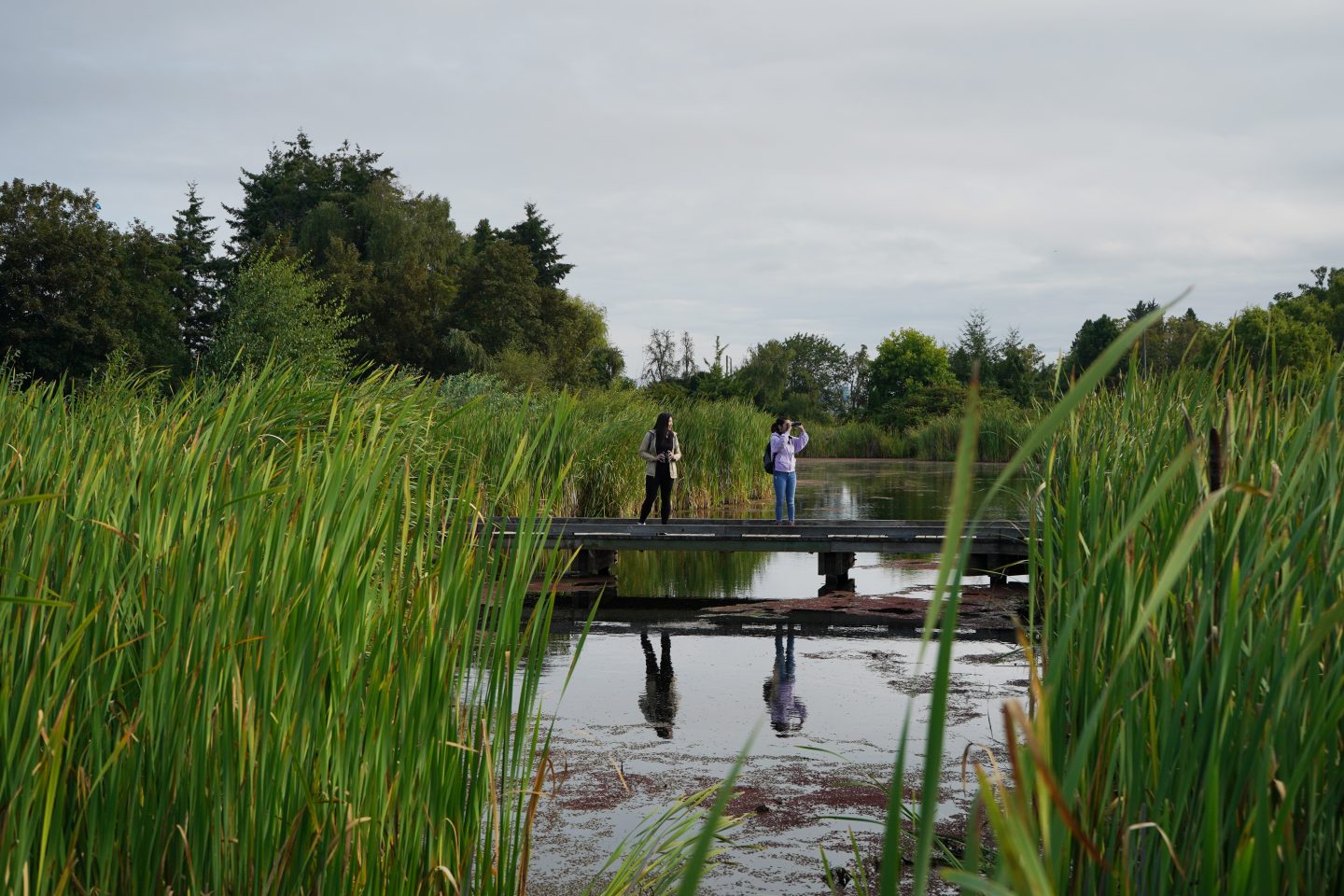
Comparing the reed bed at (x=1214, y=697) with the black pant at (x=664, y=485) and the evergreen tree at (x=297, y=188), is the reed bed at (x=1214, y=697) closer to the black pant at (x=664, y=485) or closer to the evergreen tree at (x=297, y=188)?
the black pant at (x=664, y=485)

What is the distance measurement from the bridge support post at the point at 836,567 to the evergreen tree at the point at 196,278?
28.3m

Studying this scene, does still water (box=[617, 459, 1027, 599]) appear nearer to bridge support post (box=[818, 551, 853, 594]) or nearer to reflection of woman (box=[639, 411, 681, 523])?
bridge support post (box=[818, 551, 853, 594])

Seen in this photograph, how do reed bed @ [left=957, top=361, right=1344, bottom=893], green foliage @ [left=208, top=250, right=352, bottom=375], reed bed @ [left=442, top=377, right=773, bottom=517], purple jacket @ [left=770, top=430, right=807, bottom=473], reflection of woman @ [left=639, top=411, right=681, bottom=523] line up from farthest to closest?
green foliage @ [left=208, top=250, right=352, bottom=375], reed bed @ [left=442, top=377, right=773, bottom=517], purple jacket @ [left=770, top=430, right=807, bottom=473], reflection of woman @ [left=639, top=411, right=681, bottom=523], reed bed @ [left=957, top=361, right=1344, bottom=893]

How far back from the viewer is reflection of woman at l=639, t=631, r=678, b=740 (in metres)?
7.16

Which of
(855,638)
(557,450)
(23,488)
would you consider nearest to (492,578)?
(23,488)

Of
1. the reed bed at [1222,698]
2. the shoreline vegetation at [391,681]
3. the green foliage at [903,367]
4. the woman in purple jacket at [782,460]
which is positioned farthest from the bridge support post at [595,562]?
the green foliage at [903,367]

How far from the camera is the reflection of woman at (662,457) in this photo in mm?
13945

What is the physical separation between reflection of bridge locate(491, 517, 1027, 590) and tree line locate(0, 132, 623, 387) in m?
5.78

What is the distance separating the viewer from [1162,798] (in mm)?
1774

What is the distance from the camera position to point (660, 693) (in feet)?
26.3

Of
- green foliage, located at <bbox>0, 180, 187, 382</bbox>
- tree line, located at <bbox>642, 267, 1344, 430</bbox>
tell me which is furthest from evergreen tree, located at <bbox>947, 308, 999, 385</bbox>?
green foliage, located at <bbox>0, 180, 187, 382</bbox>

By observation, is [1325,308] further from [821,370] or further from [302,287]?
[302,287]

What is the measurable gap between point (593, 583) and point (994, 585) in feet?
14.0

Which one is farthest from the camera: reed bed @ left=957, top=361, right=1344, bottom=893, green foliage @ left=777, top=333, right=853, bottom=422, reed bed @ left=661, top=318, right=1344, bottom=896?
green foliage @ left=777, top=333, right=853, bottom=422
